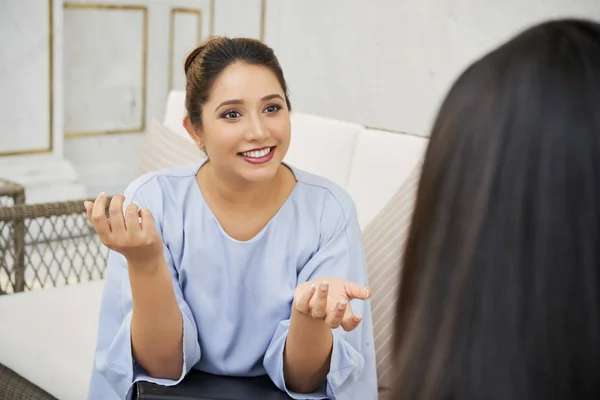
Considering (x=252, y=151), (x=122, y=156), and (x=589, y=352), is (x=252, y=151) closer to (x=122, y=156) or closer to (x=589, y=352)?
(x=589, y=352)

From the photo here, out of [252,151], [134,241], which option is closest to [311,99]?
[252,151]

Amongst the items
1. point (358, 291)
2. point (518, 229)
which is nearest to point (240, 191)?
point (358, 291)

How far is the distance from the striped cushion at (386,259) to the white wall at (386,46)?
5.16 feet

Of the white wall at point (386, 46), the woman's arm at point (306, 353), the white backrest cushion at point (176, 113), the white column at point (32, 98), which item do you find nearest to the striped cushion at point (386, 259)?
the woman's arm at point (306, 353)

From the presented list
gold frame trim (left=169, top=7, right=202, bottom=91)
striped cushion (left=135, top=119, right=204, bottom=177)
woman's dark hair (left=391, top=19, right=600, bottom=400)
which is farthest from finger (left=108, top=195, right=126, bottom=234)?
gold frame trim (left=169, top=7, right=202, bottom=91)

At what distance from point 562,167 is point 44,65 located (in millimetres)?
3362

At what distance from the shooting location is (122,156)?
4176 millimetres

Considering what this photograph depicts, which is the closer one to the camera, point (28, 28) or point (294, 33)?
point (28, 28)

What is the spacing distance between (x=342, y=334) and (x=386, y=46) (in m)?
2.42

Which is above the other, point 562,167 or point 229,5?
point 229,5

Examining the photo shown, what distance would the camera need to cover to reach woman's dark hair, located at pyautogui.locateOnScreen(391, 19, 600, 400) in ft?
1.82

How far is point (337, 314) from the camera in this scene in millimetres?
1279

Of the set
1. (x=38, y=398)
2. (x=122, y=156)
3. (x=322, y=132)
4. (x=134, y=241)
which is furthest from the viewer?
(x=122, y=156)

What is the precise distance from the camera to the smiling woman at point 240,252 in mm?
1548
